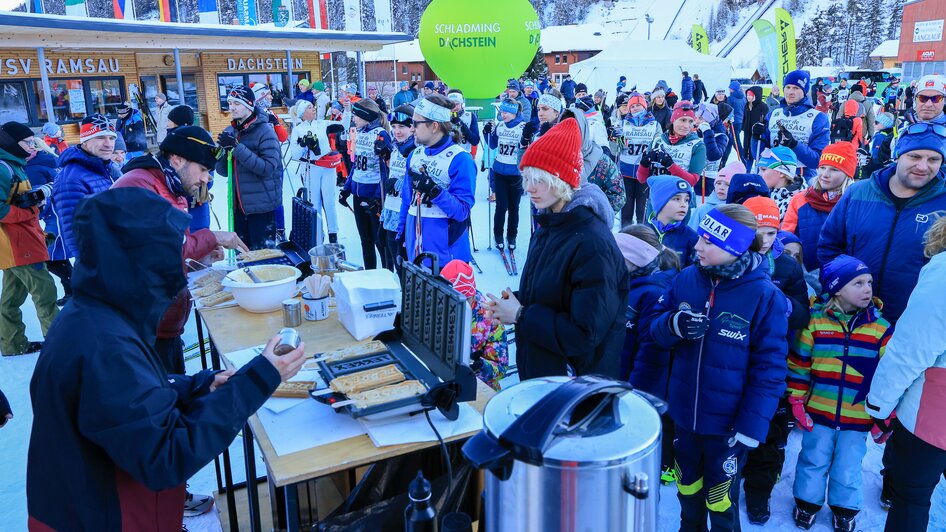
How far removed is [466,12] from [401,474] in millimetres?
17482

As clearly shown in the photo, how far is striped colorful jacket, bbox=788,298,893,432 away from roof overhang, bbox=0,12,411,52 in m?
13.8

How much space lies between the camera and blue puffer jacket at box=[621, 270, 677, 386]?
2.92 metres

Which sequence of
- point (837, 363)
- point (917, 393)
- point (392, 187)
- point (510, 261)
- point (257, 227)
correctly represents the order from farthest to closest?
point (510, 261) < point (257, 227) < point (392, 187) < point (837, 363) < point (917, 393)

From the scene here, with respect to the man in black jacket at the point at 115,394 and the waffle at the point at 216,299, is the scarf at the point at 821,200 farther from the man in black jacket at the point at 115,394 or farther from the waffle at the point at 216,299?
the man in black jacket at the point at 115,394

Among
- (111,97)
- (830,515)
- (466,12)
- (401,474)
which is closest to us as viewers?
(401,474)

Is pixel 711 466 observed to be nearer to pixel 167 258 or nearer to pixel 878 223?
pixel 878 223

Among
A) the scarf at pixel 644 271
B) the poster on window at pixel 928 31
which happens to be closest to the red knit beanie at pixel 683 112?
the scarf at pixel 644 271

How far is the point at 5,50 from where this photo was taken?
44.4 feet

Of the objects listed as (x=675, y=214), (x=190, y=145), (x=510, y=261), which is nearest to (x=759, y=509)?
(x=675, y=214)

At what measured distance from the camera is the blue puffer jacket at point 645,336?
115 inches

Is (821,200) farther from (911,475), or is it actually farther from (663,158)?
(663,158)

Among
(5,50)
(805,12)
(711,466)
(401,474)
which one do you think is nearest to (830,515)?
(711,466)

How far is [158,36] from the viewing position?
1498cm

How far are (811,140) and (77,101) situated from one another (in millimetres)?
15822
